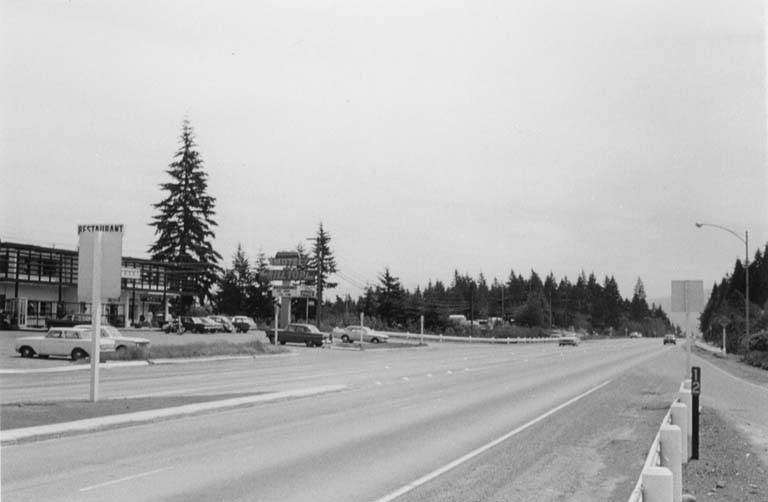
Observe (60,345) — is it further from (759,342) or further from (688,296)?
A: (759,342)

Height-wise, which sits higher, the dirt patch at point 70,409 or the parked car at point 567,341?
the dirt patch at point 70,409

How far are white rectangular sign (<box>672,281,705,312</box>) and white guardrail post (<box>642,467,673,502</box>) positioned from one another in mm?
12633

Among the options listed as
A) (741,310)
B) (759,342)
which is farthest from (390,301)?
(759,342)

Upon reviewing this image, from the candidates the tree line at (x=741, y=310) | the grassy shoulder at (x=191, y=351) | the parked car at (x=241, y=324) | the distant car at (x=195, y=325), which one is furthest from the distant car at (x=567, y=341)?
the grassy shoulder at (x=191, y=351)

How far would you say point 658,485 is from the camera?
18.8ft

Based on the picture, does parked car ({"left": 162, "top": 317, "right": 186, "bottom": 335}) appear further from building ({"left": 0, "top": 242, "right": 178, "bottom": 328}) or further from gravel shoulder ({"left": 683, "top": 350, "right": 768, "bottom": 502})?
gravel shoulder ({"left": 683, "top": 350, "right": 768, "bottom": 502})

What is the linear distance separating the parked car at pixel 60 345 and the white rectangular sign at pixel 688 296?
2685cm

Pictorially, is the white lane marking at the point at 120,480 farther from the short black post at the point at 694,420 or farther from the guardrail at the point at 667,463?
the short black post at the point at 694,420

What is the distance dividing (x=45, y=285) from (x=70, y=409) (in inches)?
2188

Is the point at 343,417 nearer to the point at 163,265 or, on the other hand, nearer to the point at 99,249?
the point at 99,249

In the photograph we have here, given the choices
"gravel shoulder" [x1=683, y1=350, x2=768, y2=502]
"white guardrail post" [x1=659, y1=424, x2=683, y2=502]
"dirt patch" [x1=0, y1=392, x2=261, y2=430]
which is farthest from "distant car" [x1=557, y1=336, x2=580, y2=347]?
"white guardrail post" [x1=659, y1=424, x2=683, y2=502]

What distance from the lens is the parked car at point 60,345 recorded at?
3753cm

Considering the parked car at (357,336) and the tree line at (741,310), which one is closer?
the tree line at (741,310)

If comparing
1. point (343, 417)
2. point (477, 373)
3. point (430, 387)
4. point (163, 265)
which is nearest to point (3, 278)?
point (163, 265)
